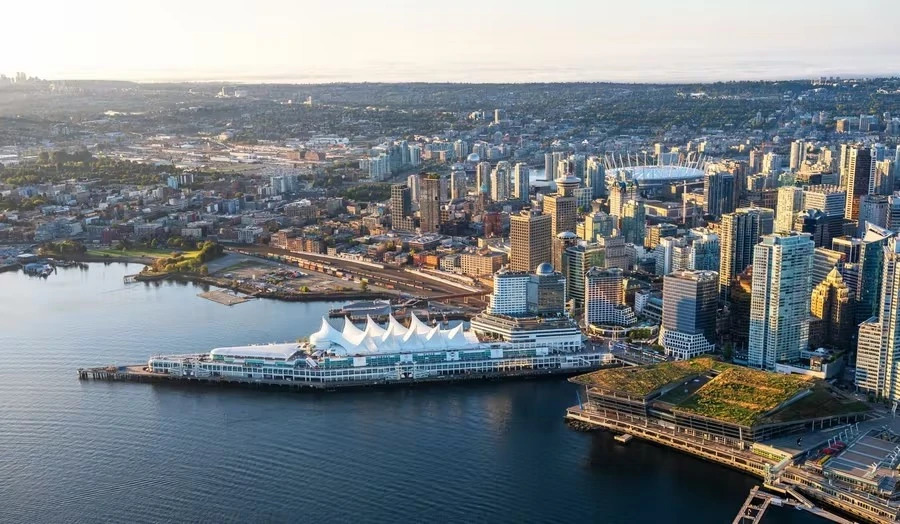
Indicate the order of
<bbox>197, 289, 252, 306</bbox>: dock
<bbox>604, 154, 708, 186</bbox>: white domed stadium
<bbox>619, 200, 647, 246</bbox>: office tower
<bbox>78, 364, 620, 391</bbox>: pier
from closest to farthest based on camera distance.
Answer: <bbox>78, 364, 620, 391</bbox>: pier, <bbox>197, 289, 252, 306</bbox>: dock, <bbox>619, 200, 647, 246</bbox>: office tower, <bbox>604, 154, 708, 186</bbox>: white domed stadium

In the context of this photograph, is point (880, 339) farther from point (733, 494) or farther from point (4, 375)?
point (4, 375)

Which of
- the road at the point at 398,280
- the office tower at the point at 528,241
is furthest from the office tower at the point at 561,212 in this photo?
the road at the point at 398,280

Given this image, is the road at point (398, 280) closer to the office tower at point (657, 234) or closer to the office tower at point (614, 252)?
the office tower at point (614, 252)

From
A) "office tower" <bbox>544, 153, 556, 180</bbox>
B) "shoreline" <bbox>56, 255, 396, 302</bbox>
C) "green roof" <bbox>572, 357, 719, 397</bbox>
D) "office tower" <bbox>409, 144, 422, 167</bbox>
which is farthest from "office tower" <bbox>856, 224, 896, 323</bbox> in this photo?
"office tower" <bbox>409, 144, 422, 167</bbox>

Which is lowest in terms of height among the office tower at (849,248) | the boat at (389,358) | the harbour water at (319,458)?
the harbour water at (319,458)

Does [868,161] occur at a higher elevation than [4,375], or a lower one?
higher

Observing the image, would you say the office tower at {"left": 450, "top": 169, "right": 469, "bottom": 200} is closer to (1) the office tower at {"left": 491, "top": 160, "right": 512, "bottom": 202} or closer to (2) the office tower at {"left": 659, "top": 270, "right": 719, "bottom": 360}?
(1) the office tower at {"left": 491, "top": 160, "right": 512, "bottom": 202}

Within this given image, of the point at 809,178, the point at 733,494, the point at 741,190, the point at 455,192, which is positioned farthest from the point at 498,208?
the point at 733,494
